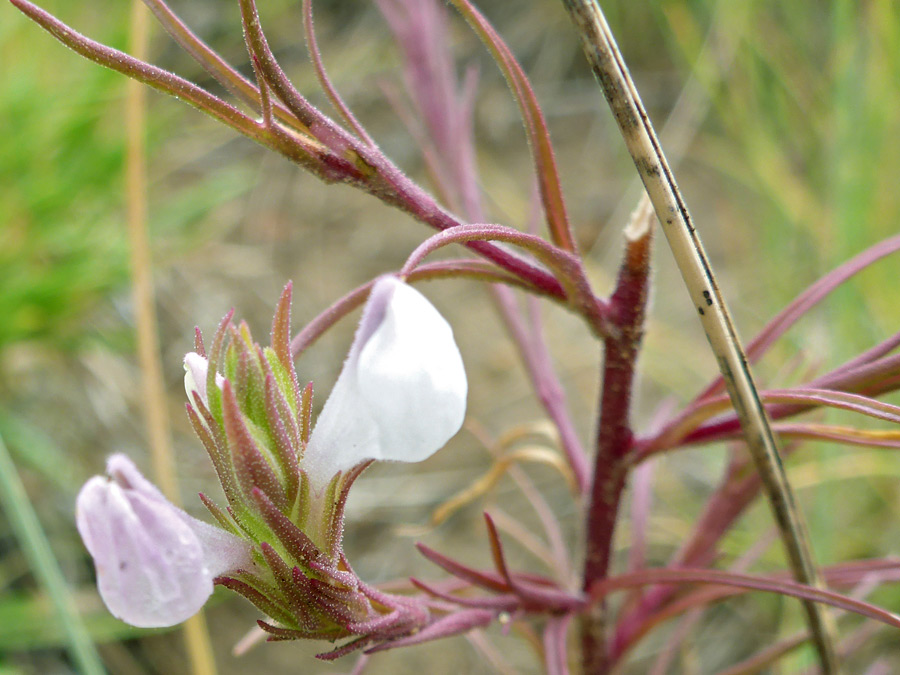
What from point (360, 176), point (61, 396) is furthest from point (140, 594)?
point (61, 396)

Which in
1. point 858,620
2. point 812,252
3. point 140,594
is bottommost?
point 858,620

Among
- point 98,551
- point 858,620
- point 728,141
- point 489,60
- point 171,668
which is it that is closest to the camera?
point 98,551

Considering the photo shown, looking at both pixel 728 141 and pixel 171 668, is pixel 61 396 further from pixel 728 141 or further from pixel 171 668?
pixel 728 141

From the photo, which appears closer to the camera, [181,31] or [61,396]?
[181,31]

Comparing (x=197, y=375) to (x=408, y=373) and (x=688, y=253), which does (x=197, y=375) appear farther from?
(x=688, y=253)

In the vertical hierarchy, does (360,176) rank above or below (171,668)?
above

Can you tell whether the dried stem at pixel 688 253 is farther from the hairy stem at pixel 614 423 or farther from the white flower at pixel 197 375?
the white flower at pixel 197 375

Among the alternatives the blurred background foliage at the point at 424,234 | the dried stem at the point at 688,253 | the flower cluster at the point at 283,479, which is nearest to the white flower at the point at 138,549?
the flower cluster at the point at 283,479

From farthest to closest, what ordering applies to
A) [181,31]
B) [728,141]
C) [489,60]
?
[489,60] < [728,141] < [181,31]
